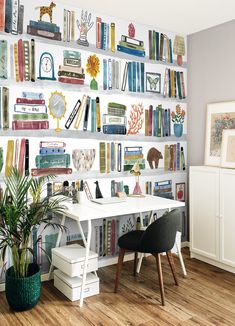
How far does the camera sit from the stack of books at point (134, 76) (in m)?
3.70

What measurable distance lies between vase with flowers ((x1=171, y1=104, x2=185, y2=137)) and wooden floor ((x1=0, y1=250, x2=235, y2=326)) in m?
1.68

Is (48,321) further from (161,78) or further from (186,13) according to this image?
(186,13)

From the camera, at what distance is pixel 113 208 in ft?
9.87

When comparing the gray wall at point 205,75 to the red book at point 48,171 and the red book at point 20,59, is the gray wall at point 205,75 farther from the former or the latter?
the red book at point 20,59

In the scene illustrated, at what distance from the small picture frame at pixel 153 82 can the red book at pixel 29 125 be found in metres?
1.32

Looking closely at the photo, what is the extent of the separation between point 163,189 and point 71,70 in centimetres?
174

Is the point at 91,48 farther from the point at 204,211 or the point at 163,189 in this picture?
the point at 204,211

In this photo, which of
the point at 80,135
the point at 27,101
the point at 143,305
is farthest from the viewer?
the point at 80,135

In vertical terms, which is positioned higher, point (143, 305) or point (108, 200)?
point (108, 200)

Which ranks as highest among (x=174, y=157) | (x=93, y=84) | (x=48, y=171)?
(x=93, y=84)

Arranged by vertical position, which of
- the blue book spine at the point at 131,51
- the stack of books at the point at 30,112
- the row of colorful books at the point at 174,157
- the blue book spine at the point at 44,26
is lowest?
the row of colorful books at the point at 174,157

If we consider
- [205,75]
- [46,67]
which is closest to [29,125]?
[46,67]

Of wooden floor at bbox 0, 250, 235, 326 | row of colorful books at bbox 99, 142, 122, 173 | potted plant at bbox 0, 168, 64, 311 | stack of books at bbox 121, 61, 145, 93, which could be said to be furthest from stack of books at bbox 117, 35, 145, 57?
wooden floor at bbox 0, 250, 235, 326

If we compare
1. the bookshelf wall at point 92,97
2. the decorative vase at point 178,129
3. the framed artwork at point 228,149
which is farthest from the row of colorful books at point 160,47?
the framed artwork at point 228,149
